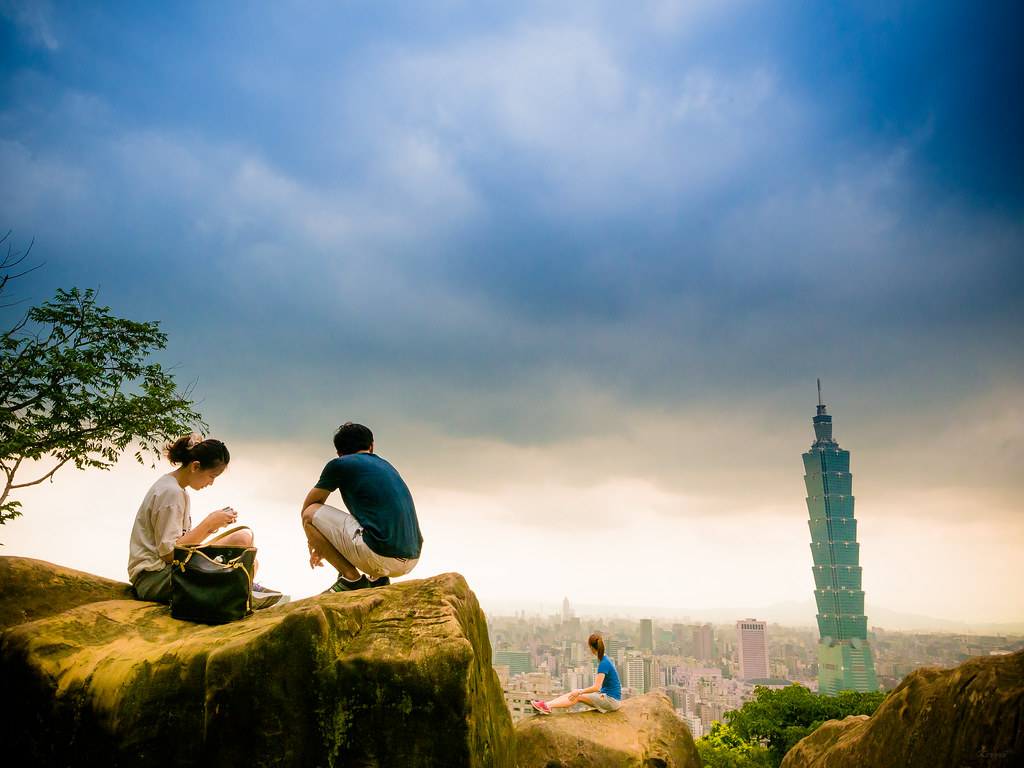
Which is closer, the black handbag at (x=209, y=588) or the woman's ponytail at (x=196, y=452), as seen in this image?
the black handbag at (x=209, y=588)

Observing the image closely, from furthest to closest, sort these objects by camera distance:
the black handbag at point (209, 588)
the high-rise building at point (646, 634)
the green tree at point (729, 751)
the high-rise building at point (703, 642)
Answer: the high-rise building at point (703, 642), the high-rise building at point (646, 634), the green tree at point (729, 751), the black handbag at point (209, 588)

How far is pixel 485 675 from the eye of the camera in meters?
5.87

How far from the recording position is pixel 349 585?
6.41 metres

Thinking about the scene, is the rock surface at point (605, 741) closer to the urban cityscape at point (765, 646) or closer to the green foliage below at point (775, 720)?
the urban cityscape at point (765, 646)

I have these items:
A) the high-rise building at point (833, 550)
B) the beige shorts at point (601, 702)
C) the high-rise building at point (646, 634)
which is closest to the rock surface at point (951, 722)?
the beige shorts at point (601, 702)

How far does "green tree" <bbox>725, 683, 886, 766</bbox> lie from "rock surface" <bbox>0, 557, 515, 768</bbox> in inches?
894

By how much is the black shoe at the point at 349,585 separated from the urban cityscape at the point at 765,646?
5517mm

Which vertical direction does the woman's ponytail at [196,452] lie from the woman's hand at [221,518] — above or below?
above

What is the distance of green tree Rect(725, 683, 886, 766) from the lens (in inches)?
913

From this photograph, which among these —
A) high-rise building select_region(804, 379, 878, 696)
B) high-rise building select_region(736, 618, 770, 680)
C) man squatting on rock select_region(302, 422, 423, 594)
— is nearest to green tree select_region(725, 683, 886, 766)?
man squatting on rock select_region(302, 422, 423, 594)

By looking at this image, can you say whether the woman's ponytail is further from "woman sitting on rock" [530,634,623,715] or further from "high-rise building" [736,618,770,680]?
"high-rise building" [736,618,770,680]

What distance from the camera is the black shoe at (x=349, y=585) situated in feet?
20.9

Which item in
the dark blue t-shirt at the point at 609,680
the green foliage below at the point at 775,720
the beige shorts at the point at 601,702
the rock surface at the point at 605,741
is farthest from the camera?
the green foliage below at the point at 775,720

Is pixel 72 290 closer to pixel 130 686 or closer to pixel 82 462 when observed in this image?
pixel 82 462
